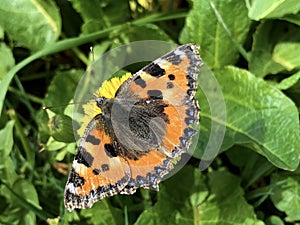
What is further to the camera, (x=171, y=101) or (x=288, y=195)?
(x=288, y=195)

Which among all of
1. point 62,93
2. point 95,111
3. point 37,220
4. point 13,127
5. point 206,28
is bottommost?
point 37,220

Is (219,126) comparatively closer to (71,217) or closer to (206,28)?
(206,28)

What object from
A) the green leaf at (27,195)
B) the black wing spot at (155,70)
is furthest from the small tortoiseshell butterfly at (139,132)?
the green leaf at (27,195)

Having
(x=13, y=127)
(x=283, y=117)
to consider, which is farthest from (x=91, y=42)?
(x=283, y=117)

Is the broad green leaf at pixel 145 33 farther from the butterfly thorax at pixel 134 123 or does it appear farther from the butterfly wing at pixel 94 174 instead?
the butterfly wing at pixel 94 174

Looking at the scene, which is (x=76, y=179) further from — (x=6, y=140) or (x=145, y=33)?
(x=145, y=33)

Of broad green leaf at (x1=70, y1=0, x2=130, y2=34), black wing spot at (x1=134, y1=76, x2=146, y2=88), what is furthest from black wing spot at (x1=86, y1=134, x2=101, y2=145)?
broad green leaf at (x1=70, y1=0, x2=130, y2=34)

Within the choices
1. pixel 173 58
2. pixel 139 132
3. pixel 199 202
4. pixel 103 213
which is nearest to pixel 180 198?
pixel 199 202
